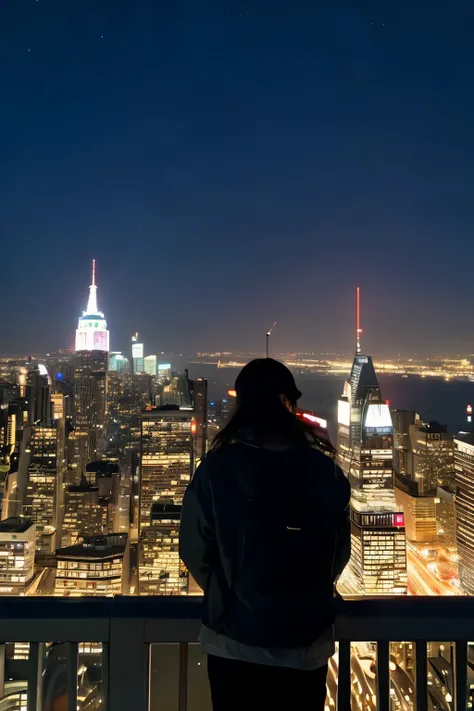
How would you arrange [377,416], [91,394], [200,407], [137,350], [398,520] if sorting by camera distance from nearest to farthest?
1. [398,520]
2. [377,416]
3. [200,407]
4. [91,394]
5. [137,350]

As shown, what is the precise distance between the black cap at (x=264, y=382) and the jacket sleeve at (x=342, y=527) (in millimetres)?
139

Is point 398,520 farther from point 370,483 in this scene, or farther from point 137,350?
point 137,350

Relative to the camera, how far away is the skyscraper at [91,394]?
2270 centimetres

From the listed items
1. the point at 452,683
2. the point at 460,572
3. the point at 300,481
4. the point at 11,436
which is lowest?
the point at 460,572

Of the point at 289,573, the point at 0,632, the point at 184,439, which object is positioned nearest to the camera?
the point at 289,573

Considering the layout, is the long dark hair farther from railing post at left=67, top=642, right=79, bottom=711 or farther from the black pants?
railing post at left=67, top=642, right=79, bottom=711

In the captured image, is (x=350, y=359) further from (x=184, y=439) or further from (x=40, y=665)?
(x=40, y=665)

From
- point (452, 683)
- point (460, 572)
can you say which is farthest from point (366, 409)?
point (452, 683)

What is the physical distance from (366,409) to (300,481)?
17306mm

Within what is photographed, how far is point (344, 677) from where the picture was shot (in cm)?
85

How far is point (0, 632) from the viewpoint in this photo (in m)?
0.81

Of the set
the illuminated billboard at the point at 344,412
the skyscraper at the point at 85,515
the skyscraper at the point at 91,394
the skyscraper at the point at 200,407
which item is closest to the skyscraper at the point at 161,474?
the skyscraper at the point at 200,407

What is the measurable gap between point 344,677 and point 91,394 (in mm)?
25153

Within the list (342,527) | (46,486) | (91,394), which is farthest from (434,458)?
(342,527)
